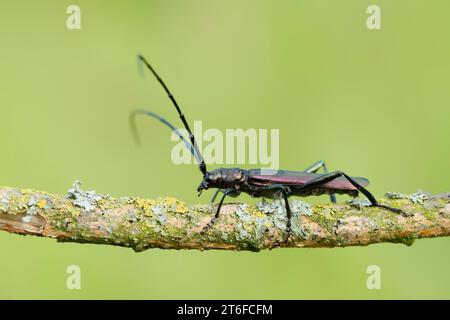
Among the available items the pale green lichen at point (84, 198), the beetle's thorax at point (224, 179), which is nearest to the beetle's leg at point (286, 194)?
the beetle's thorax at point (224, 179)

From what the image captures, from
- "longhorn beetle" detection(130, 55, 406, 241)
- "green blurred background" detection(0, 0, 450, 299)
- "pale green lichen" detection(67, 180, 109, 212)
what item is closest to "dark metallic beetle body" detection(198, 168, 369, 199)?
"longhorn beetle" detection(130, 55, 406, 241)

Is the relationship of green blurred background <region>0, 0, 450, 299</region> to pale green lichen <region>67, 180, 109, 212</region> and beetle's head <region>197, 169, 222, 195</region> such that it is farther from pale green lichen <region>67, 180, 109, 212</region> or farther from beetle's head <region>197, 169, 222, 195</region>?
pale green lichen <region>67, 180, 109, 212</region>

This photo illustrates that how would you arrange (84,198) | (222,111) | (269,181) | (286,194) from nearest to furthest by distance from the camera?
(84,198) < (286,194) < (269,181) < (222,111)

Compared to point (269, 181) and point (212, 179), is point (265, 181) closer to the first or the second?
point (269, 181)

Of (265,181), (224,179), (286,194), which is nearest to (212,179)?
(224,179)

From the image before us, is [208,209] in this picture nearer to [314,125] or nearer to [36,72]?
[314,125]

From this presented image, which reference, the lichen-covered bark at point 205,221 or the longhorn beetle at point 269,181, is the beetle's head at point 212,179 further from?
the lichen-covered bark at point 205,221

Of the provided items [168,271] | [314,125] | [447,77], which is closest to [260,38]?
[314,125]
